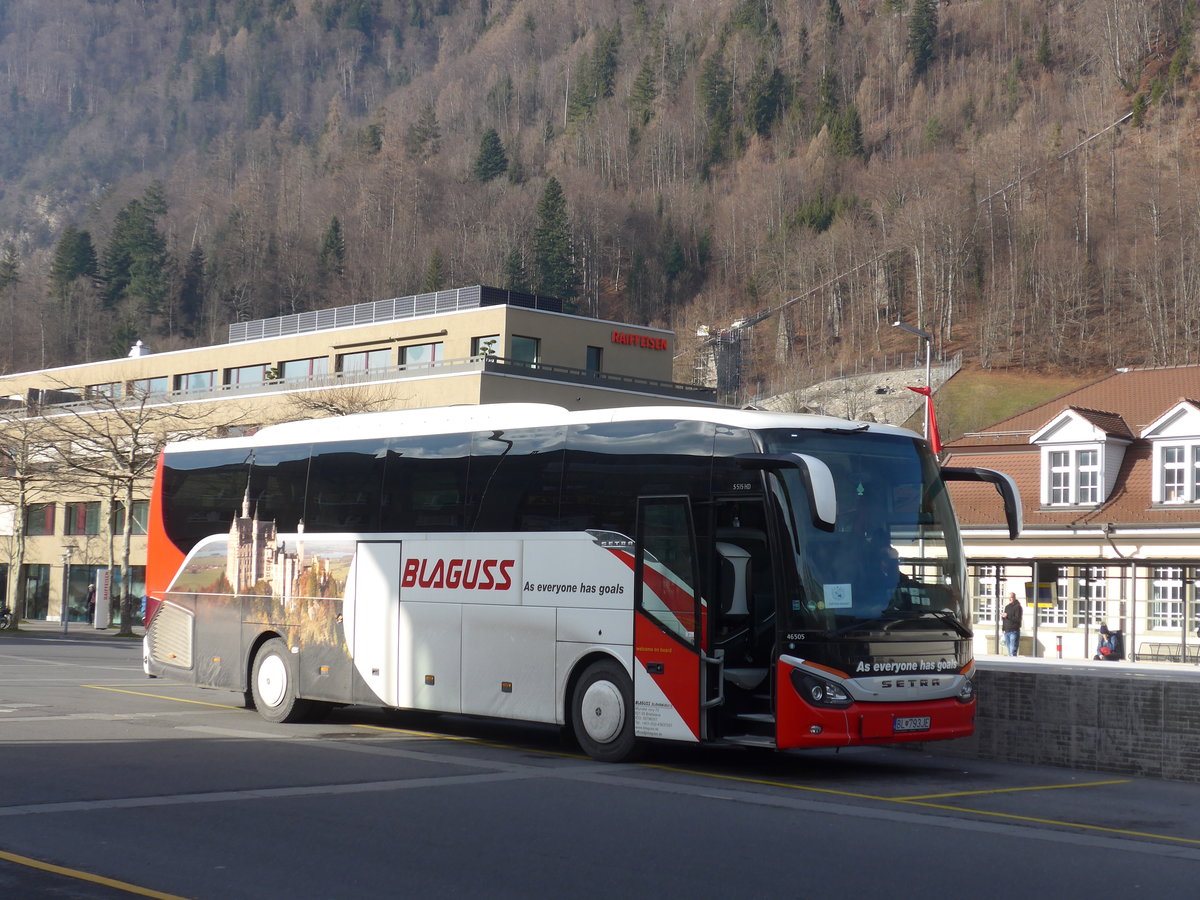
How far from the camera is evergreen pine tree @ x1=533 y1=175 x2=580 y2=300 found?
124812 millimetres

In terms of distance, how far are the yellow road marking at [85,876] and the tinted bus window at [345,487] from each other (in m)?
8.20

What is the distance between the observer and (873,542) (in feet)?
41.5

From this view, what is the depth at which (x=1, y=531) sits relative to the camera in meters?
68.1

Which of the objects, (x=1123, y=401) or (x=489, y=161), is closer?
(x=1123, y=401)

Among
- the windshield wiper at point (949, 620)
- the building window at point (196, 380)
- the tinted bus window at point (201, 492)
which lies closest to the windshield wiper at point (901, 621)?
the windshield wiper at point (949, 620)

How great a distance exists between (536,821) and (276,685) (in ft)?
26.6

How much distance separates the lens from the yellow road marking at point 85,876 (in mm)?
7355

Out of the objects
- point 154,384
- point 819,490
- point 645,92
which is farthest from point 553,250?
point 819,490

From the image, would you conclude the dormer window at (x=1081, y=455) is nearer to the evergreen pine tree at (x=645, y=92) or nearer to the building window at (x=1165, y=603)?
the building window at (x=1165, y=603)

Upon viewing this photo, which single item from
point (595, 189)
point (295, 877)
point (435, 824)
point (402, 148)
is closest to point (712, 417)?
point (435, 824)

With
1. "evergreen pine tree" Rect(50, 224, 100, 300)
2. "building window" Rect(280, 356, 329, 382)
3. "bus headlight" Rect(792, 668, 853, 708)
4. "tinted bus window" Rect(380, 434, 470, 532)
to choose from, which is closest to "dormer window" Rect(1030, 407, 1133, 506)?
"tinted bus window" Rect(380, 434, 470, 532)

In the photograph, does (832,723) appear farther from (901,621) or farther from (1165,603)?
(1165,603)

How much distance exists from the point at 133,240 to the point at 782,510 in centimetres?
12666

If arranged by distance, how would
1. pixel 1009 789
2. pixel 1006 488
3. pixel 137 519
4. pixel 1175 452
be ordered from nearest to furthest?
pixel 1009 789, pixel 1006 488, pixel 1175 452, pixel 137 519
